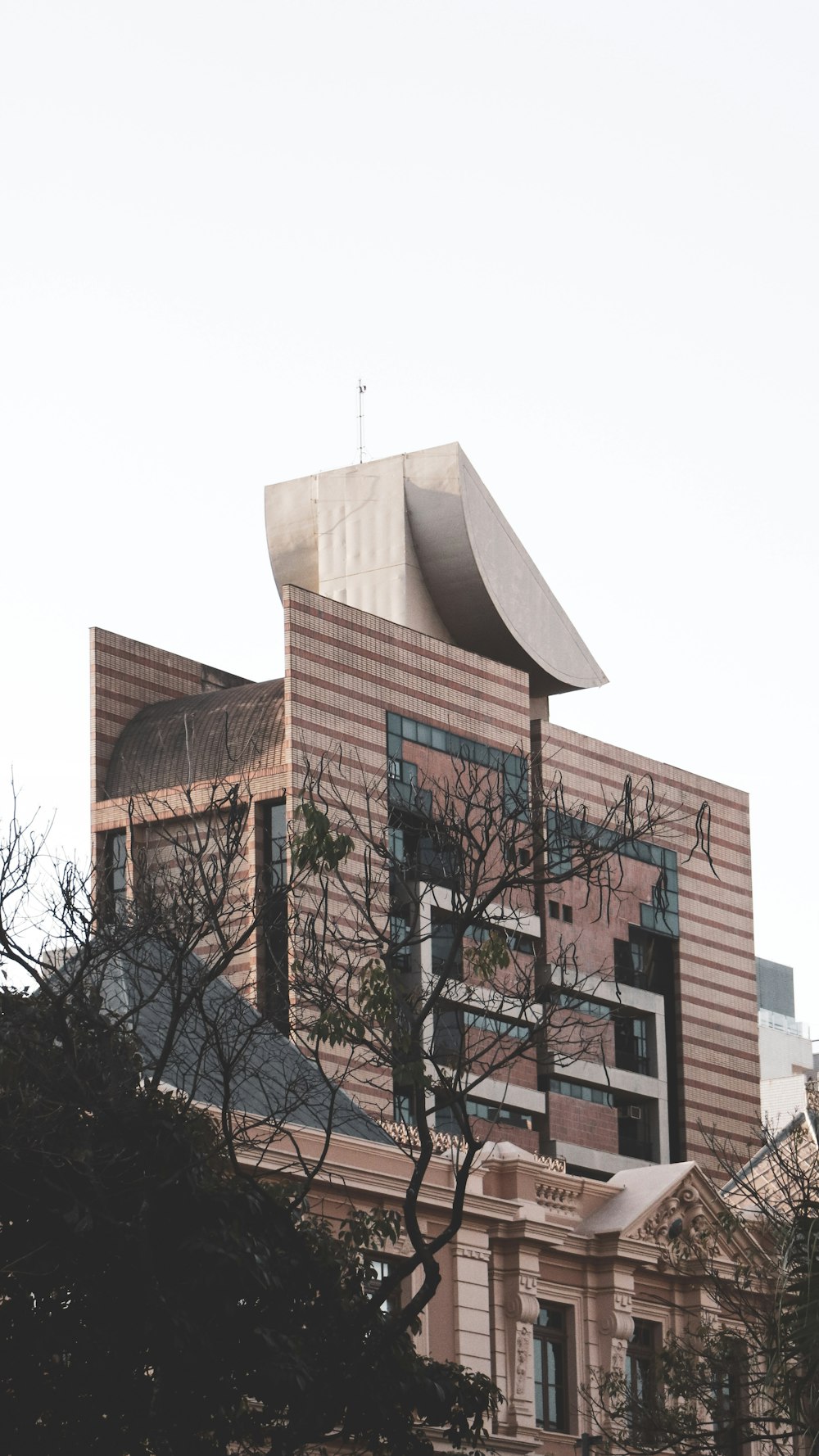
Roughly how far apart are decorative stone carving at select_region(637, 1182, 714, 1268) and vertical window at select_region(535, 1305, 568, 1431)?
6.03 ft

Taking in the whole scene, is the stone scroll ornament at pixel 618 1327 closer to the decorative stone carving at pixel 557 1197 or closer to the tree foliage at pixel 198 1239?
the decorative stone carving at pixel 557 1197

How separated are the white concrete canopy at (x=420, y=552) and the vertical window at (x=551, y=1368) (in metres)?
50.0

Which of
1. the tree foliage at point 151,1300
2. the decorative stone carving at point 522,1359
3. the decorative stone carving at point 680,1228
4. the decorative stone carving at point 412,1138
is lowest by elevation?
the tree foliage at point 151,1300

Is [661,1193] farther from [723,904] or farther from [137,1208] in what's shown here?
[723,904]

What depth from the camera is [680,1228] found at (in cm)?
3653

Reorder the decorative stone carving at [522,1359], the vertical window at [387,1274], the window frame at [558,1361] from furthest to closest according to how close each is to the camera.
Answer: the window frame at [558,1361], the decorative stone carving at [522,1359], the vertical window at [387,1274]

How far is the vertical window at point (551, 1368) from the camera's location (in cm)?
Result: 3444

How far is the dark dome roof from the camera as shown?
241 feet

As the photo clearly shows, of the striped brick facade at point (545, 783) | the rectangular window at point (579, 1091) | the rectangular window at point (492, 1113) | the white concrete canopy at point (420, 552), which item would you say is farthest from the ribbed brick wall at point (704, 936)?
the rectangular window at point (492, 1113)

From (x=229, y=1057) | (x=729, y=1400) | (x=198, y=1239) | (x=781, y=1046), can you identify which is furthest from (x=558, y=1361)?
(x=781, y=1046)

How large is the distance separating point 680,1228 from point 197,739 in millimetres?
42066

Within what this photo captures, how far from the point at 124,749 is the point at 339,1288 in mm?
59293

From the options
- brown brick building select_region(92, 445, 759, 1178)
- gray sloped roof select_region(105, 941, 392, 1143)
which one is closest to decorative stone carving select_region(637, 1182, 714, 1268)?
gray sloped roof select_region(105, 941, 392, 1143)

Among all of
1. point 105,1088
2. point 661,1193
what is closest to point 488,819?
point 105,1088
